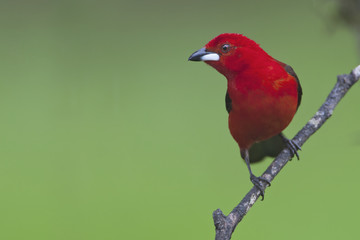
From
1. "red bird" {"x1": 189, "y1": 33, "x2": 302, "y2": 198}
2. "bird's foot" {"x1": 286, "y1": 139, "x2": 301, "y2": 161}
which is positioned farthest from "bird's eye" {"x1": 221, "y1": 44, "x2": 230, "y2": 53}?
"bird's foot" {"x1": 286, "y1": 139, "x2": 301, "y2": 161}

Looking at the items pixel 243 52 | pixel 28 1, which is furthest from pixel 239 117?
pixel 28 1

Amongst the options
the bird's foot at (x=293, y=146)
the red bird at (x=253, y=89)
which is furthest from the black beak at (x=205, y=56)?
the bird's foot at (x=293, y=146)

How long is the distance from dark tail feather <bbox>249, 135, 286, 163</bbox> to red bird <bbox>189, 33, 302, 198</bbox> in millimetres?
160

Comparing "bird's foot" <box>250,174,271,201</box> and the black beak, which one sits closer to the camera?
"bird's foot" <box>250,174,271,201</box>

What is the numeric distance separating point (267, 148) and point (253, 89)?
35cm

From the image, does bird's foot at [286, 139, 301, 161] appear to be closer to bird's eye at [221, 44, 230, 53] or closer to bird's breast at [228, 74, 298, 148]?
bird's breast at [228, 74, 298, 148]

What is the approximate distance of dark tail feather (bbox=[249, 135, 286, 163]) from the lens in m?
1.63

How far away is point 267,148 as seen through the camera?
164 centimetres

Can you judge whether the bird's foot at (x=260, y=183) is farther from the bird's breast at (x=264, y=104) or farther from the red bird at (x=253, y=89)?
the bird's breast at (x=264, y=104)

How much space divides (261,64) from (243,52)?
7 cm

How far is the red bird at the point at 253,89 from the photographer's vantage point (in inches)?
52.9

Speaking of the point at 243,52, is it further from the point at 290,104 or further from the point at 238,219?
the point at 238,219

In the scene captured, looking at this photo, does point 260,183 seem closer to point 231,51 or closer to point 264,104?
point 264,104

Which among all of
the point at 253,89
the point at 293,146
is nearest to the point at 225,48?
the point at 253,89
